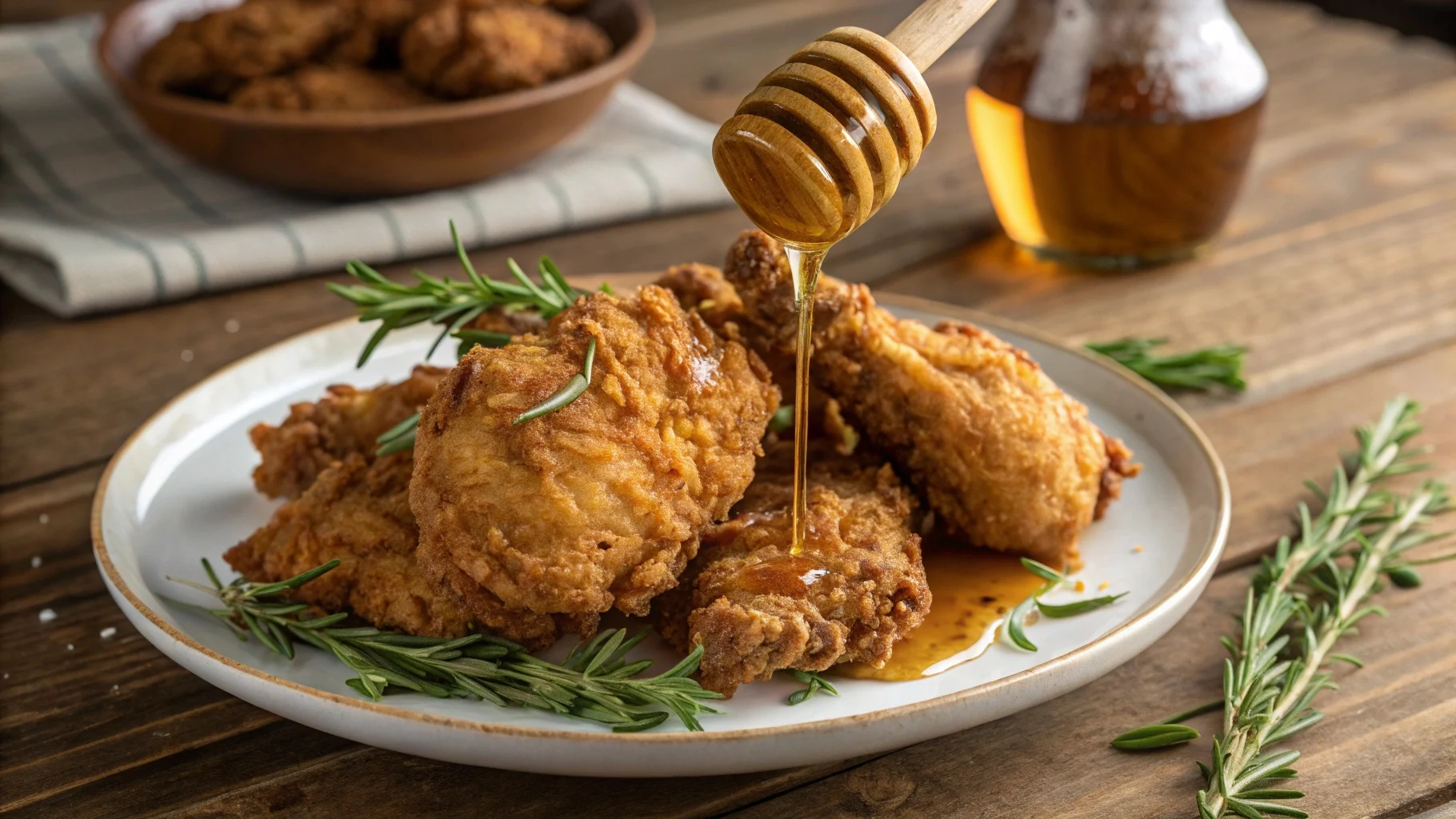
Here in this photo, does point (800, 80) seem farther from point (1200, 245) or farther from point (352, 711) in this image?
point (1200, 245)

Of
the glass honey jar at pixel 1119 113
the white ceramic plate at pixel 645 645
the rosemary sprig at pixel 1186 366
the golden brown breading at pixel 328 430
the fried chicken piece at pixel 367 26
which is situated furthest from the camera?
the fried chicken piece at pixel 367 26

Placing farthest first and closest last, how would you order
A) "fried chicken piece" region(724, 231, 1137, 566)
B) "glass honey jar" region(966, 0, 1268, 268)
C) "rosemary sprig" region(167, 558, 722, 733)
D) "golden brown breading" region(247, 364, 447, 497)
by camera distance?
1. "glass honey jar" region(966, 0, 1268, 268)
2. "golden brown breading" region(247, 364, 447, 497)
3. "fried chicken piece" region(724, 231, 1137, 566)
4. "rosemary sprig" region(167, 558, 722, 733)

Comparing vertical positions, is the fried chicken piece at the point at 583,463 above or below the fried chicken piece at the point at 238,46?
above

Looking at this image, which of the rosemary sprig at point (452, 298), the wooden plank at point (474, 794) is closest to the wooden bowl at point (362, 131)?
the rosemary sprig at point (452, 298)

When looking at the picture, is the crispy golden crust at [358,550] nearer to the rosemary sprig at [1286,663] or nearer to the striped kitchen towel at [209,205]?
the rosemary sprig at [1286,663]

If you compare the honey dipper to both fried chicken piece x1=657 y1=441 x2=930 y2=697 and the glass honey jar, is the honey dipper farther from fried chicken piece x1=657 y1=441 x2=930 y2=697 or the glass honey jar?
the glass honey jar

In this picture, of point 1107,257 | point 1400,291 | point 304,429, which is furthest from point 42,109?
point 1400,291

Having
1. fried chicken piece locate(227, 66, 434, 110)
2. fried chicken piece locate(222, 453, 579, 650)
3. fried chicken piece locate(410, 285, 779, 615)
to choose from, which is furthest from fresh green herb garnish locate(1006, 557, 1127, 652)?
fried chicken piece locate(227, 66, 434, 110)
